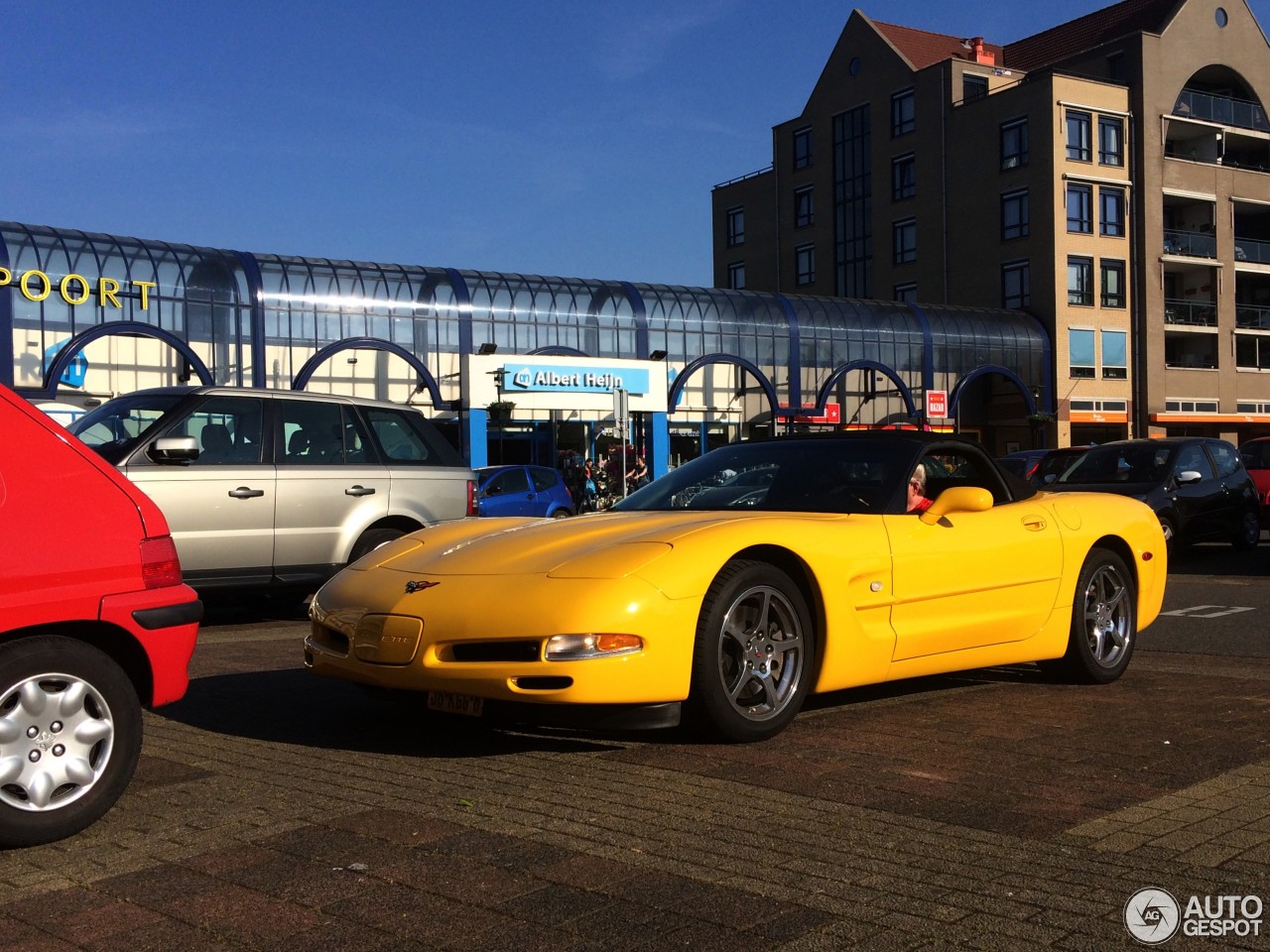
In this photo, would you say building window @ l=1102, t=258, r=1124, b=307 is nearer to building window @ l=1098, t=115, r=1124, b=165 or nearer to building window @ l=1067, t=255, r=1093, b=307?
building window @ l=1067, t=255, r=1093, b=307

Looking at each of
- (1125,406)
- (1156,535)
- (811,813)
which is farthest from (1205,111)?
(811,813)

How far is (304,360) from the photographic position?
37031mm

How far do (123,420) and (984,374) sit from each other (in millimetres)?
48232

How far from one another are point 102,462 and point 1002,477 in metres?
4.51

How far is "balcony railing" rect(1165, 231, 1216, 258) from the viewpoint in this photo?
56719 millimetres

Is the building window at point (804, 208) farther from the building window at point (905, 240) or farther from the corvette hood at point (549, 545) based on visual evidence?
the corvette hood at point (549, 545)

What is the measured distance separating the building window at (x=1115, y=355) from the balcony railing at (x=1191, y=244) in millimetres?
4274

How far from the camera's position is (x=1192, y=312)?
57719 mm

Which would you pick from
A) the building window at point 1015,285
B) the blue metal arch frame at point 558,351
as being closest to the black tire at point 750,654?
the blue metal arch frame at point 558,351

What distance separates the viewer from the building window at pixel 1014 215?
5477 centimetres

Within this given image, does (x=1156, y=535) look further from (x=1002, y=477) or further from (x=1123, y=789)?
(x=1123, y=789)

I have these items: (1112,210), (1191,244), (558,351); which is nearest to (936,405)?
(558,351)

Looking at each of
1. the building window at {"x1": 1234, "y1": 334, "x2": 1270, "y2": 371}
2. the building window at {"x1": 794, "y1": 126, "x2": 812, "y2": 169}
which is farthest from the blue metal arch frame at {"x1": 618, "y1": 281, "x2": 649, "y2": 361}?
the building window at {"x1": 1234, "y1": 334, "x2": 1270, "y2": 371}

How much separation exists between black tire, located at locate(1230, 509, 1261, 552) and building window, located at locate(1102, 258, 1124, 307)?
39.4 metres
